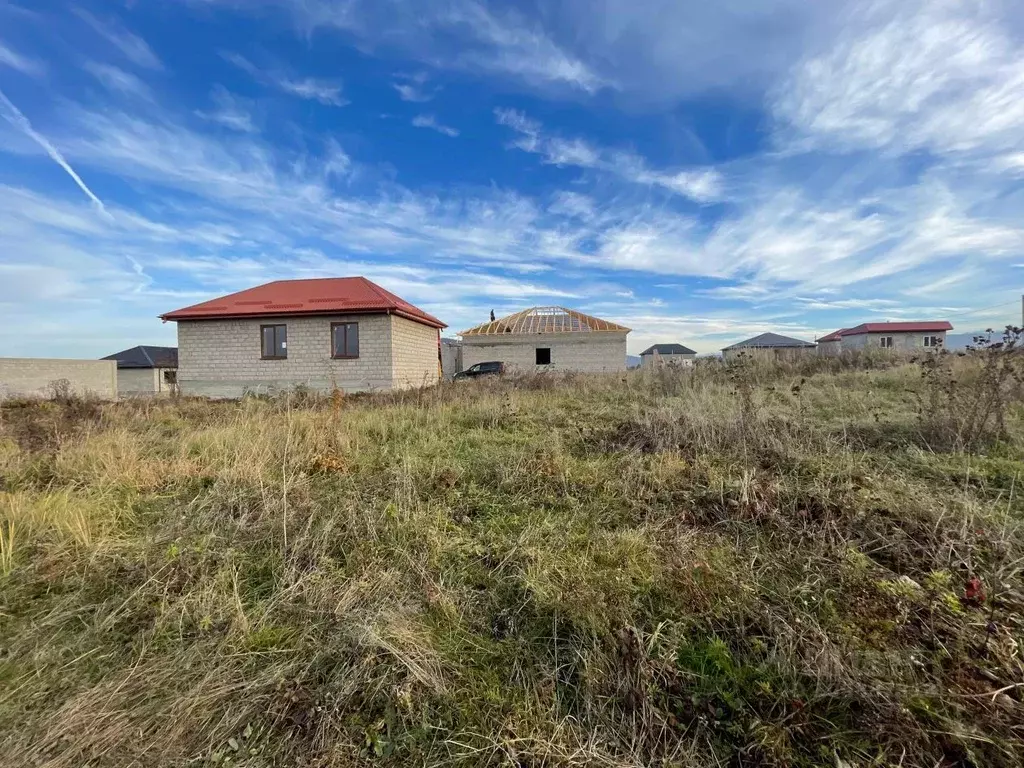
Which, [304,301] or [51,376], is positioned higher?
[304,301]

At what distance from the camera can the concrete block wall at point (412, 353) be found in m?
16.5

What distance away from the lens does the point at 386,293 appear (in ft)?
61.8

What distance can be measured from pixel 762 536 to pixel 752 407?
2.74 metres

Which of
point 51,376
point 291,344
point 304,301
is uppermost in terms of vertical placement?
point 304,301

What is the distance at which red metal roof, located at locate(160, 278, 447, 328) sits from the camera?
631 inches

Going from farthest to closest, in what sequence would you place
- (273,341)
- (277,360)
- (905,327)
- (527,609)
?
(905,327) → (273,341) → (277,360) → (527,609)

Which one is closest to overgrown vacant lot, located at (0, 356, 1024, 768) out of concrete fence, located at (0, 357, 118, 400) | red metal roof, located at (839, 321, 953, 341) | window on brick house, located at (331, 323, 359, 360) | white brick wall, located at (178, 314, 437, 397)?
white brick wall, located at (178, 314, 437, 397)

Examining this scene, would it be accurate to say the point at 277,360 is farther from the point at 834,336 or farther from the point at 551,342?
the point at 834,336

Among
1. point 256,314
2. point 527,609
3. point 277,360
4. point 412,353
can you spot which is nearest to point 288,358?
point 277,360

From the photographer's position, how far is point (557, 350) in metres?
24.9

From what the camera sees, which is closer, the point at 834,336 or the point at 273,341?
the point at 273,341

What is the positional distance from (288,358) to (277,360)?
428mm

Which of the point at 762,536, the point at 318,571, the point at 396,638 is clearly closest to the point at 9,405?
the point at 318,571

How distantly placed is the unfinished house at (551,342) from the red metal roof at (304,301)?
684 centimetres
